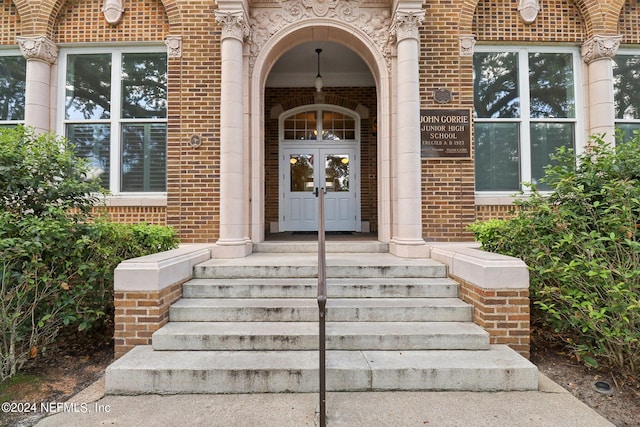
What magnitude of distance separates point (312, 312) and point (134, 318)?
1.78 meters

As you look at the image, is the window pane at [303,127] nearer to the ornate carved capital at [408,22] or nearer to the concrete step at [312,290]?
the ornate carved capital at [408,22]

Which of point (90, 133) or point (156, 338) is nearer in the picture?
point (156, 338)

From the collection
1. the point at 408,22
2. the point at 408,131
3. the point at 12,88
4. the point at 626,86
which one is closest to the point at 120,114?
the point at 12,88

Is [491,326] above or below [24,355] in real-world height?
above

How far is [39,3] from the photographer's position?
631 cm

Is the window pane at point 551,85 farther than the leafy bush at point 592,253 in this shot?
Yes

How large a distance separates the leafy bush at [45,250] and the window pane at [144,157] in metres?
2.43

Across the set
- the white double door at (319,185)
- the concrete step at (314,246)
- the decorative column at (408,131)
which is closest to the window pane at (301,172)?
the white double door at (319,185)

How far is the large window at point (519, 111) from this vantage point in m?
6.48

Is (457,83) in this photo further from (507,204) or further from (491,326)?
(491,326)

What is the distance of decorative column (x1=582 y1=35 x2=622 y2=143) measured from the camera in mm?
6281

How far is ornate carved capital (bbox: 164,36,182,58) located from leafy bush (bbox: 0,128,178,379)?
3.01 meters

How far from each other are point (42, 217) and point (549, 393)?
508cm

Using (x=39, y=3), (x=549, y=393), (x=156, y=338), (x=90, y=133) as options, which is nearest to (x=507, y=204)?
(x=549, y=393)
